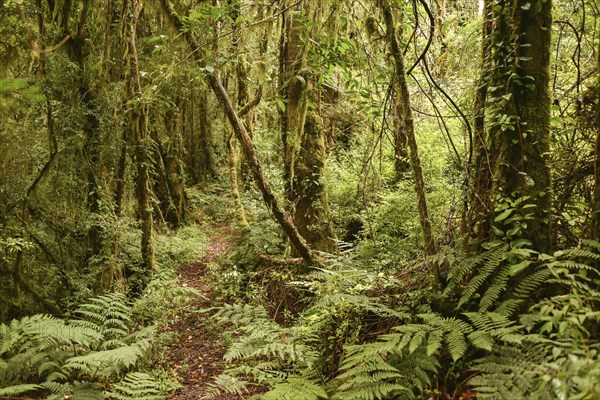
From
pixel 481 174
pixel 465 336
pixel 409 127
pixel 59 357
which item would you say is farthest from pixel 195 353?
pixel 481 174

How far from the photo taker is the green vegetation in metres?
2.59

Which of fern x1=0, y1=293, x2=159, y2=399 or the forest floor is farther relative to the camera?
the forest floor

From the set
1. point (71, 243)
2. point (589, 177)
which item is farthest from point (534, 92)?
point (71, 243)

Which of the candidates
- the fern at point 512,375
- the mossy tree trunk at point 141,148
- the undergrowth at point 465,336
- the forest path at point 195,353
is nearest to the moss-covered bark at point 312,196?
the forest path at point 195,353

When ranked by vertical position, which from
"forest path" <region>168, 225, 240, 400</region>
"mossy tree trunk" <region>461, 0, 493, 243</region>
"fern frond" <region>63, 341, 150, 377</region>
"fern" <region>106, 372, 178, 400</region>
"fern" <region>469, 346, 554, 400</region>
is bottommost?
"forest path" <region>168, 225, 240, 400</region>

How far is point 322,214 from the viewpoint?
647 cm

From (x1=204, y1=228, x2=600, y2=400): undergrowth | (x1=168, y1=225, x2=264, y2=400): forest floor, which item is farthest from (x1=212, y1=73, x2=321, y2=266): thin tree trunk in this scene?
(x1=204, y1=228, x2=600, y2=400): undergrowth

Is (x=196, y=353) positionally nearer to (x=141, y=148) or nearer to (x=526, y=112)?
(x=141, y=148)

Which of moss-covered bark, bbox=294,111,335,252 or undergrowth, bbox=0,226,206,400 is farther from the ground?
moss-covered bark, bbox=294,111,335,252

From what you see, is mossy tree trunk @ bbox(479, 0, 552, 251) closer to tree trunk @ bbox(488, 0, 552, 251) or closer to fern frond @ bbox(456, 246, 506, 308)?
tree trunk @ bbox(488, 0, 552, 251)

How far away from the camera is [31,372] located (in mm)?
4035

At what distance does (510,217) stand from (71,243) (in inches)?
269

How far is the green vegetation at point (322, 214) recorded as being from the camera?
2.59m

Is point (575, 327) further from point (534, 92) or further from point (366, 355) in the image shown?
point (534, 92)
